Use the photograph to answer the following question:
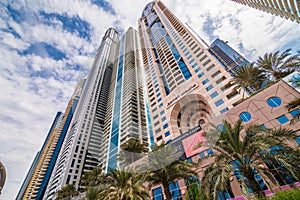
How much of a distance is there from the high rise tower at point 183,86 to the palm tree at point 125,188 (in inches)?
417

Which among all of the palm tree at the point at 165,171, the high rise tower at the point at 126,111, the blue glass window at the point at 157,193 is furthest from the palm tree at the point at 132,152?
the high rise tower at the point at 126,111

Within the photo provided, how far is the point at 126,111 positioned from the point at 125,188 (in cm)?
5043

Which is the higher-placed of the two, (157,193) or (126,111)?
(126,111)

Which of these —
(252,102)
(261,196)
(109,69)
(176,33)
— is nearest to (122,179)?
(261,196)

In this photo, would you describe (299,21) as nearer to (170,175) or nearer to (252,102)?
(252,102)

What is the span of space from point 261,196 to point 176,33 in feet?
185

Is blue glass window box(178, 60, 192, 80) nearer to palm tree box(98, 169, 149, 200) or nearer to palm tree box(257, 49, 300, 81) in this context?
palm tree box(257, 49, 300, 81)

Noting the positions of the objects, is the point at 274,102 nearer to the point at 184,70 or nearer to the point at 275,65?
the point at 275,65

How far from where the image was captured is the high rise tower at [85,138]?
56312 millimetres

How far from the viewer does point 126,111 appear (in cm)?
6384

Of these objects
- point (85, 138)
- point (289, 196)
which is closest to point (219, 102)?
point (289, 196)

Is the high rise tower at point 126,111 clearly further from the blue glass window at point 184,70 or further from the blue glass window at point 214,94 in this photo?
the blue glass window at point 214,94

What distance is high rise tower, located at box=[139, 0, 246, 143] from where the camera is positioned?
93.7ft

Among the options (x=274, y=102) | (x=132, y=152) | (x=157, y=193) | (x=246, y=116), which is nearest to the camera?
(x=274, y=102)
